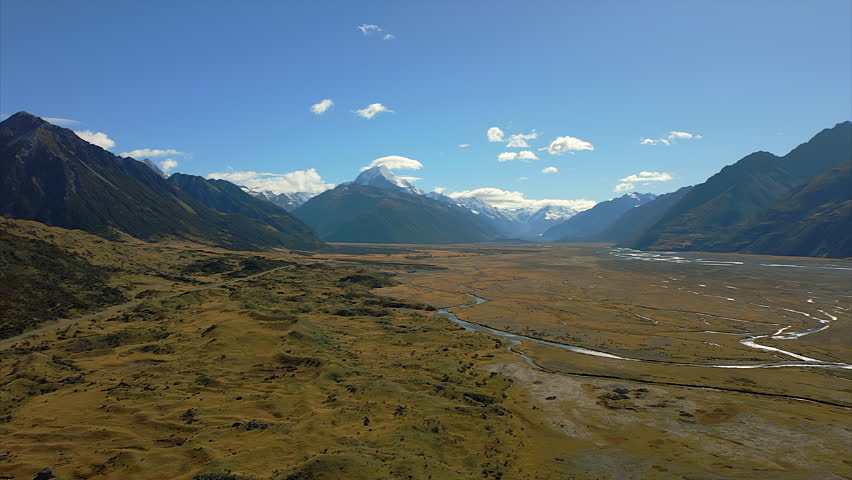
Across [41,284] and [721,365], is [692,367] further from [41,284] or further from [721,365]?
[41,284]

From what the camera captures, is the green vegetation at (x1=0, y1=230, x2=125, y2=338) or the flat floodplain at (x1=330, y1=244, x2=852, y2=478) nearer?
the flat floodplain at (x1=330, y1=244, x2=852, y2=478)

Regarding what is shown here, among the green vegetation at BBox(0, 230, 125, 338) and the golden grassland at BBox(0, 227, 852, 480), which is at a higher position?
the green vegetation at BBox(0, 230, 125, 338)

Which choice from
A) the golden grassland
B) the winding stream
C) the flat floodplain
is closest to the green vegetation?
the golden grassland

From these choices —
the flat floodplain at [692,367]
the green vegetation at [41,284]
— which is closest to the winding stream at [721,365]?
the flat floodplain at [692,367]

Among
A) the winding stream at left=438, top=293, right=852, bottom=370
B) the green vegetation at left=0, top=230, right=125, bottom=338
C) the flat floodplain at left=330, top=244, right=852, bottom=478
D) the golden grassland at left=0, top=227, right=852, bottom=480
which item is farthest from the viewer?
the green vegetation at left=0, top=230, right=125, bottom=338

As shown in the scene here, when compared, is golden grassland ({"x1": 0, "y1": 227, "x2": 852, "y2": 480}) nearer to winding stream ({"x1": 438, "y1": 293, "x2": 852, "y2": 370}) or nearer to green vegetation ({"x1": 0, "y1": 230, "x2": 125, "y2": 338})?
winding stream ({"x1": 438, "y1": 293, "x2": 852, "y2": 370})

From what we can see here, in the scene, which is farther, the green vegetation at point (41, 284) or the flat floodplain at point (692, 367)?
the green vegetation at point (41, 284)

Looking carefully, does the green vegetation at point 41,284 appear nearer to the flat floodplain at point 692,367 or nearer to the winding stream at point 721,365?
the flat floodplain at point 692,367

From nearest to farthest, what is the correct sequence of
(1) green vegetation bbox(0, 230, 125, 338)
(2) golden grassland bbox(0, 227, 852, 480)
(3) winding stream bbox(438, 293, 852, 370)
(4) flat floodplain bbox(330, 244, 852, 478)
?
(2) golden grassland bbox(0, 227, 852, 480) < (4) flat floodplain bbox(330, 244, 852, 478) < (3) winding stream bbox(438, 293, 852, 370) < (1) green vegetation bbox(0, 230, 125, 338)

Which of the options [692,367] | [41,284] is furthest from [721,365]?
[41,284]
